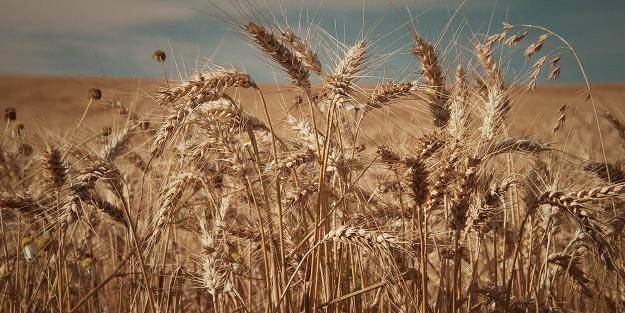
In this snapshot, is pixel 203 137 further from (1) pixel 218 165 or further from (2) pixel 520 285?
(2) pixel 520 285

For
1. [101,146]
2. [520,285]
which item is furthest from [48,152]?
[520,285]

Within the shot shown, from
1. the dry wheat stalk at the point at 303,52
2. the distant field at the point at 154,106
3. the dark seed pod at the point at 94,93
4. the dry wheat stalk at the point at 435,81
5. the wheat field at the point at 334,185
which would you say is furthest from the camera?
the dark seed pod at the point at 94,93

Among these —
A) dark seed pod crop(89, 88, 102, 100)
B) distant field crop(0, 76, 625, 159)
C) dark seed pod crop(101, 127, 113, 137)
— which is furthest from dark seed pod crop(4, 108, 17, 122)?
dark seed pod crop(101, 127, 113, 137)

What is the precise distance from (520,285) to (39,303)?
2681 millimetres

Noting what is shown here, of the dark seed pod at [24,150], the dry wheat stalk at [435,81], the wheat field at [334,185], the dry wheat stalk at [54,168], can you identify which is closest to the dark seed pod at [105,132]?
the wheat field at [334,185]

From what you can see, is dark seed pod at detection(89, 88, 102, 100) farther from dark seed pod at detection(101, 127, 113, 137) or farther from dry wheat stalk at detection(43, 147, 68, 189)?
dry wheat stalk at detection(43, 147, 68, 189)

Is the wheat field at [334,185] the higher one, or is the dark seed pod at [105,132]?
the dark seed pod at [105,132]

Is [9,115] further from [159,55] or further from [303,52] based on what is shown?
[303,52]

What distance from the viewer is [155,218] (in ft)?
6.72

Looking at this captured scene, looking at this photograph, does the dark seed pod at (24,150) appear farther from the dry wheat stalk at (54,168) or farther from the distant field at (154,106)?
the dry wheat stalk at (54,168)

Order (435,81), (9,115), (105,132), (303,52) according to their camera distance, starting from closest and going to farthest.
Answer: (303,52)
(435,81)
(105,132)
(9,115)

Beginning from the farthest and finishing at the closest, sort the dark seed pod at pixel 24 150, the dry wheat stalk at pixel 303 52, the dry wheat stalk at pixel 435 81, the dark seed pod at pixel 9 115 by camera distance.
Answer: the dark seed pod at pixel 24 150 < the dark seed pod at pixel 9 115 < the dry wheat stalk at pixel 435 81 < the dry wheat stalk at pixel 303 52

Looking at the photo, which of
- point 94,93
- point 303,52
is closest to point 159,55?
point 94,93

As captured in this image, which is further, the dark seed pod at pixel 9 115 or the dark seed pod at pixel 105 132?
the dark seed pod at pixel 9 115
